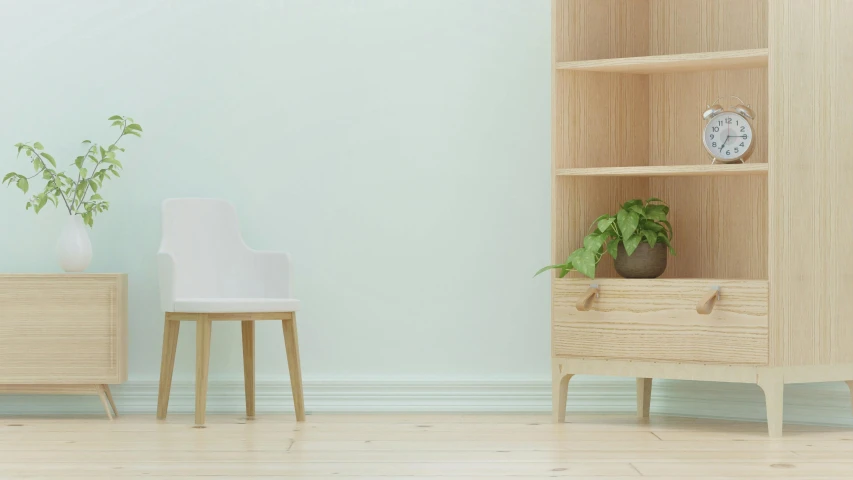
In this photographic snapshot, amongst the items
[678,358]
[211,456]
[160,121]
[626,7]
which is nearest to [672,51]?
[626,7]

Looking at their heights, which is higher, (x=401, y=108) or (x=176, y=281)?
(x=401, y=108)

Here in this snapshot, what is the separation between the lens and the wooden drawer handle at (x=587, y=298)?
10.5 feet

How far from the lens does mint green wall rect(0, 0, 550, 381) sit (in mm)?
3699

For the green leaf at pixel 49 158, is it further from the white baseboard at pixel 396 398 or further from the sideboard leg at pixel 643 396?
the sideboard leg at pixel 643 396

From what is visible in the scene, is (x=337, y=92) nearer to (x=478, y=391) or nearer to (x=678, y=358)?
(x=478, y=391)

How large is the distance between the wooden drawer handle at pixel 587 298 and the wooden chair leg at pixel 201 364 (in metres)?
1.14

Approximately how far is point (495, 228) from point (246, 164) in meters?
0.91

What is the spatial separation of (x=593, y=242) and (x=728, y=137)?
51 cm

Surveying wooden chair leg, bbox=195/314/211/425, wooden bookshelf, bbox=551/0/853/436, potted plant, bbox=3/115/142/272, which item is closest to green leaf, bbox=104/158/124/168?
potted plant, bbox=3/115/142/272

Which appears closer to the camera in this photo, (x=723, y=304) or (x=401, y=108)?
(x=723, y=304)

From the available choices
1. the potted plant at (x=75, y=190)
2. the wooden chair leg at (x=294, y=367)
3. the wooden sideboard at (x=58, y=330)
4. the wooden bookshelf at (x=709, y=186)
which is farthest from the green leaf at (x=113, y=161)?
the wooden bookshelf at (x=709, y=186)

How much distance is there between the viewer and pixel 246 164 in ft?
12.2

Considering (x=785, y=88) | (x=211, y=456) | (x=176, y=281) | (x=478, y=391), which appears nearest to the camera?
(x=211, y=456)

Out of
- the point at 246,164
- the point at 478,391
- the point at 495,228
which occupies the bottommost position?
the point at 478,391
